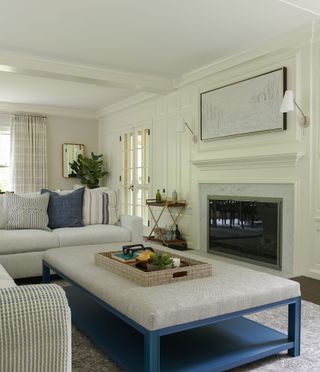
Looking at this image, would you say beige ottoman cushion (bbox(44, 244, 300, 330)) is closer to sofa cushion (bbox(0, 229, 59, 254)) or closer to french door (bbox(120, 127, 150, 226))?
sofa cushion (bbox(0, 229, 59, 254))

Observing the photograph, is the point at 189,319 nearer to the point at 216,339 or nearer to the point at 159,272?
the point at 159,272

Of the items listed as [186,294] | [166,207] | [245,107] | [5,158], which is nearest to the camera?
→ [186,294]

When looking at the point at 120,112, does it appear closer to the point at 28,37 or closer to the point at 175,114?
the point at 175,114

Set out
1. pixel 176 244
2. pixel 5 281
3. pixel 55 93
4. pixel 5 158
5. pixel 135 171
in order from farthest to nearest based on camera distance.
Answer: pixel 5 158 → pixel 135 171 → pixel 55 93 → pixel 176 244 → pixel 5 281

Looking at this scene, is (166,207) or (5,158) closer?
(166,207)

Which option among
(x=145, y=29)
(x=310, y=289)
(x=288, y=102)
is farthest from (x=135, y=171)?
(x=310, y=289)

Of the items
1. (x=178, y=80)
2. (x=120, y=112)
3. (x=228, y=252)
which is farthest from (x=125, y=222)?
(x=120, y=112)

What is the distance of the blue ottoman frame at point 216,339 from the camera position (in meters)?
1.59

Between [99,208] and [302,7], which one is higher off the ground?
[302,7]

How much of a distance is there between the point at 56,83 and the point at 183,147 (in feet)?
7.37

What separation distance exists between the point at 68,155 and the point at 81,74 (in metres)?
3.30

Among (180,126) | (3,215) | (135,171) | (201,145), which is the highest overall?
(180,126)

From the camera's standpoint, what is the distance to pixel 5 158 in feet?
24.6

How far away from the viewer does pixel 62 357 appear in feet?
3.58
